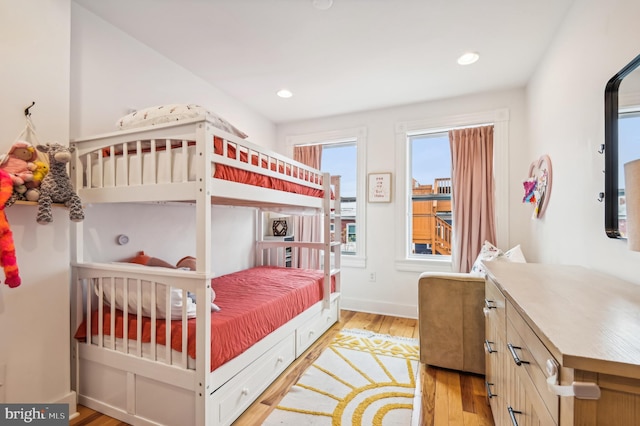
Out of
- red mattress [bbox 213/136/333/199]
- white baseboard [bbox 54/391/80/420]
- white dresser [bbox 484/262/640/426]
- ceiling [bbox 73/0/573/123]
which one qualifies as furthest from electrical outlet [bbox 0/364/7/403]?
white dresser [bbox 484/262/640/426]

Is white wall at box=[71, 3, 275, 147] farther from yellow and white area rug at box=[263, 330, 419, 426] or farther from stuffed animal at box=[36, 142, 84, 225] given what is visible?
yellow and white area rug at box=[263, 330, 419, 426]

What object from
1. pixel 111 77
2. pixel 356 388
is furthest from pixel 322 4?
pixel 356 388

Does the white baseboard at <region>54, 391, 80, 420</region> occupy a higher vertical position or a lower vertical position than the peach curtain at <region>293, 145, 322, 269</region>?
lower

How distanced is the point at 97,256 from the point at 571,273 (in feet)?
9.23

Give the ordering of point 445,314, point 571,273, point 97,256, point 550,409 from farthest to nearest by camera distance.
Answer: point 445,314 < point 97,256 < point 571,273 < point 550,409

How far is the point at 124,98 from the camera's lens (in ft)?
6.97

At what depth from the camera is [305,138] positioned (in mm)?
3945

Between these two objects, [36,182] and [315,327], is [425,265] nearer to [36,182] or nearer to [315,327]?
[315,327]

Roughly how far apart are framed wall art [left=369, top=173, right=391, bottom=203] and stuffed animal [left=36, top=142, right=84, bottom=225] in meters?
2.80

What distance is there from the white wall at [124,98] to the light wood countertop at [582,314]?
2377mm

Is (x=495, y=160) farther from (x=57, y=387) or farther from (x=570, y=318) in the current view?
(x=57, y=387)

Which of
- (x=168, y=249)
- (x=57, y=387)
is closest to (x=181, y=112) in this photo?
(x=168, y=249)

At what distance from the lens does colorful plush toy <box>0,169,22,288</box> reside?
130cm
